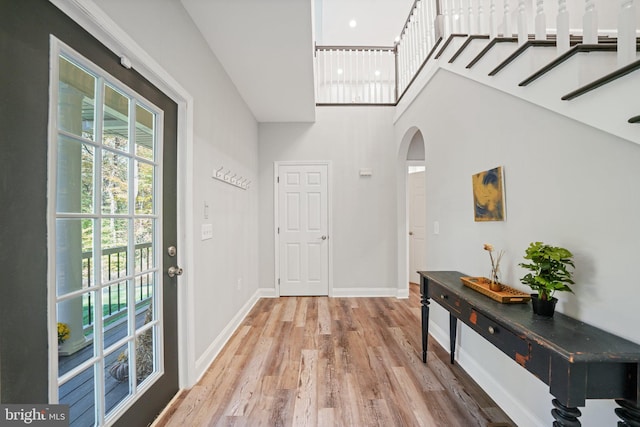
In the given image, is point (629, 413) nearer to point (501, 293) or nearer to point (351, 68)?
point (501, 293)

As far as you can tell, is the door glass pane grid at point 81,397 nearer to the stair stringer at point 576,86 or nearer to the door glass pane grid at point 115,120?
the door glass pane grid at point 115,120

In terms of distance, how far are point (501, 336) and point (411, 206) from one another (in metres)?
3.68

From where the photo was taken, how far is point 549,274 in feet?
3.96

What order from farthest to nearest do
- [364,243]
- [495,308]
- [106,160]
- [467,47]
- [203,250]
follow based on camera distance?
[364,243] → [203,250] → [467,47] → [495,308] → [106,160]

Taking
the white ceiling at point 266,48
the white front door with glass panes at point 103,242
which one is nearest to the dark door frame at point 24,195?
the white front door with glass panes at point 103,242

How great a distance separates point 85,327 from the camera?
3.78ft

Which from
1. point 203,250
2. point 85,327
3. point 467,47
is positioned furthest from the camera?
point 203,250

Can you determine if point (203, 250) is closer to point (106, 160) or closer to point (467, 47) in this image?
point (106, 160)

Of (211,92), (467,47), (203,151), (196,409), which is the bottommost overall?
(196,409)

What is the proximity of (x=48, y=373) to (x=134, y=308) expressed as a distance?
0.51 m

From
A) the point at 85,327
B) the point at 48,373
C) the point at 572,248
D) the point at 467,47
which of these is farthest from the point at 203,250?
the point at 467,47

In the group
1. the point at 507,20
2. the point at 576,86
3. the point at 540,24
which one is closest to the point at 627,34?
the point at 576,86

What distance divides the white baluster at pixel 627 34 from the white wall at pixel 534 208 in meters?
0.27

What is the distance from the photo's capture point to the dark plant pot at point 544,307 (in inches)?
48.1
